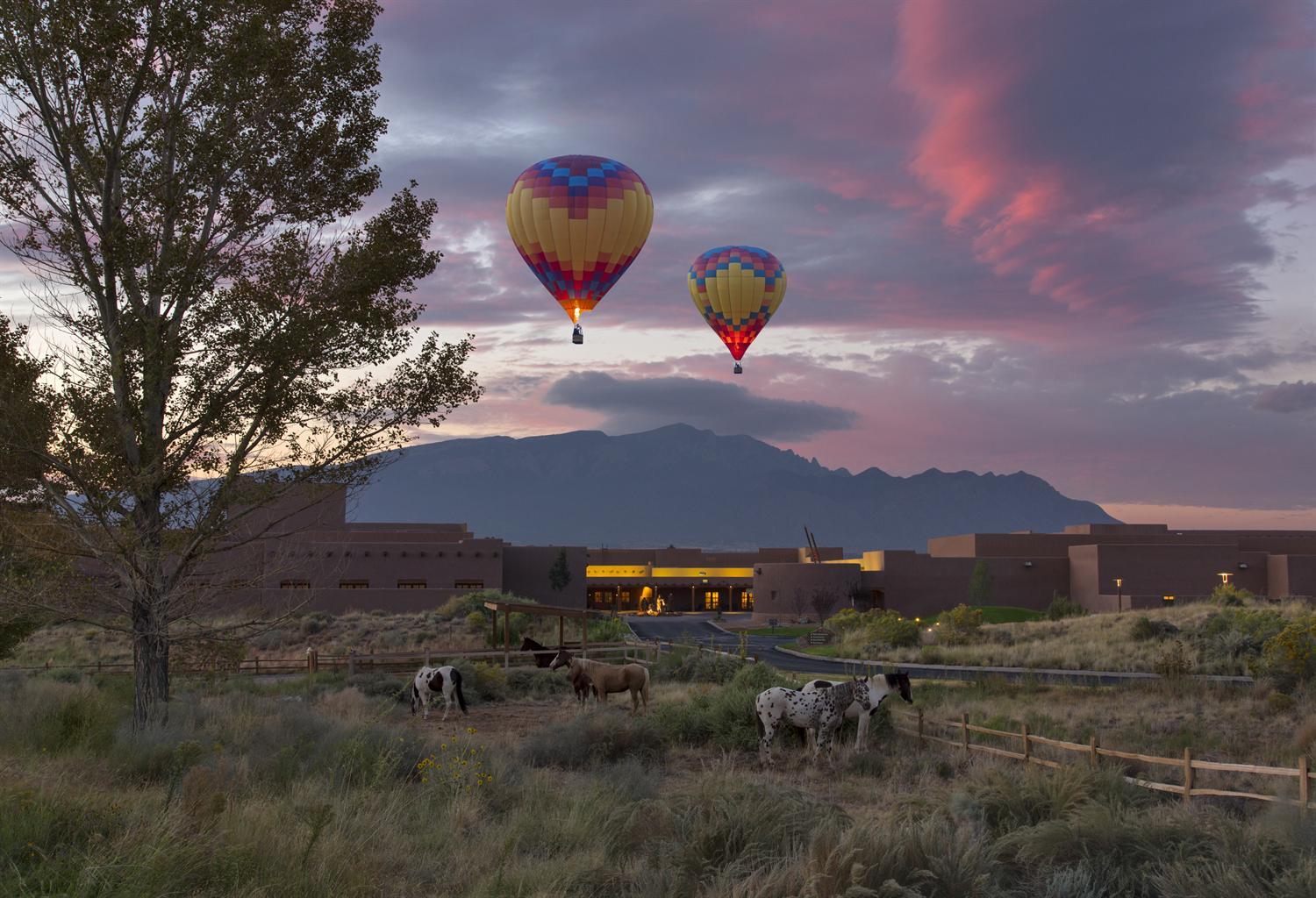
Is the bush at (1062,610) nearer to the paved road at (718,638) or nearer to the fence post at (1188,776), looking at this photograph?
the paved road at (718,638)

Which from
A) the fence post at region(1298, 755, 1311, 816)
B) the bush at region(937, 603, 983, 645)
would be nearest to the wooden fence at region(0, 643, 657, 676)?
the bush at region(937, 603, 983, 645)

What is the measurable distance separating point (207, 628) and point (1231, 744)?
862 inches

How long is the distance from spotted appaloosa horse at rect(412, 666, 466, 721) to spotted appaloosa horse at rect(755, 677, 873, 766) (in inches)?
368

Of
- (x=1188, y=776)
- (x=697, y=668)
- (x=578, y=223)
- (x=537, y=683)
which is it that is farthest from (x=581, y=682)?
(x=578, y=223)

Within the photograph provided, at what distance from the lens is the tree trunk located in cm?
1544

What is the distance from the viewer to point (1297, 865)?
8477 millimetres

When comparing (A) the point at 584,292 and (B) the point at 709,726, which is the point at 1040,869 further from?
(A) the point at 584,292

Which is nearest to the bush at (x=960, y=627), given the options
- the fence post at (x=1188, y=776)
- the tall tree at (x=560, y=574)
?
the fence post at (x=1188, y=776)

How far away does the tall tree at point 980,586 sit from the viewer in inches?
3487

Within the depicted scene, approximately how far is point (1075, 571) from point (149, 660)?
8889cm

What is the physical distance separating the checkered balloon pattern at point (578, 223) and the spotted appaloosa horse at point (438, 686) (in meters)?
26.5

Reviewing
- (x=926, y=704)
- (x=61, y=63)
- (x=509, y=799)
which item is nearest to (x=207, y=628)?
(x=509, y=799)

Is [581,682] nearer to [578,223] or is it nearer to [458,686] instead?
[458,686]

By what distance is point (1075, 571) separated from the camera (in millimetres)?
90750
